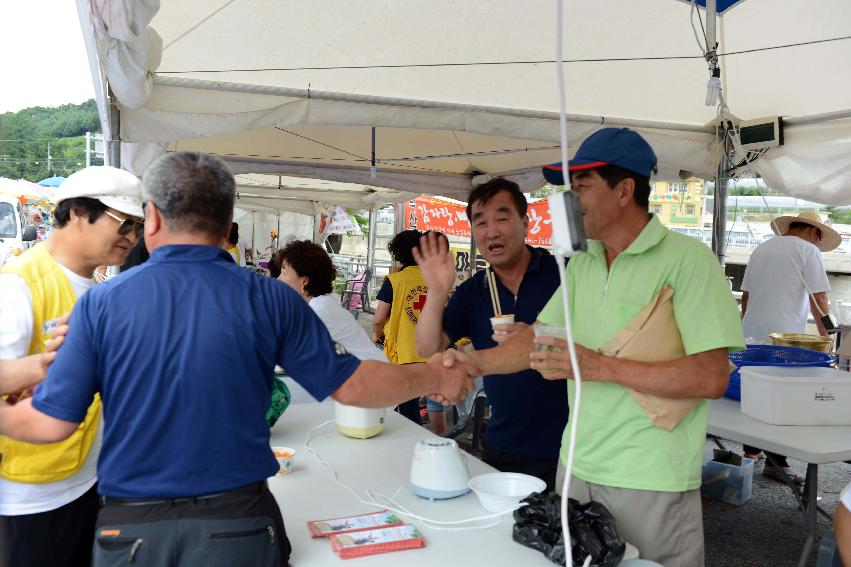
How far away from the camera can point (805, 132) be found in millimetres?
4246

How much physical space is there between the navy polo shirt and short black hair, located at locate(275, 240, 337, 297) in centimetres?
170

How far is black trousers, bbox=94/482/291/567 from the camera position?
1.23m

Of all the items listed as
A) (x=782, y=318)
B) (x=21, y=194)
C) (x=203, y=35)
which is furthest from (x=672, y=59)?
(x=21, y=194)

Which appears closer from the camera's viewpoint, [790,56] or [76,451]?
[76,451]

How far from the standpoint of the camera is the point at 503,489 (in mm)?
1849

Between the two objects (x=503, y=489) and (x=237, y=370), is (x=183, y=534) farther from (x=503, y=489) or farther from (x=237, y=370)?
(x=503, y=489)

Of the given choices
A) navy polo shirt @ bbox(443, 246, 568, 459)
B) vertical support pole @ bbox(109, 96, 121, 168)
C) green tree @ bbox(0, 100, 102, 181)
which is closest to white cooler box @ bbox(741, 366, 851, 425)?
navy polo shirt @ bbox(443, 246, 568, 459)

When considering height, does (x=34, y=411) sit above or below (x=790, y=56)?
below

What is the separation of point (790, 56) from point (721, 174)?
99cm

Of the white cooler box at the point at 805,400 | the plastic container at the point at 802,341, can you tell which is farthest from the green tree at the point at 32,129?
the plastic container at the point at 802,341

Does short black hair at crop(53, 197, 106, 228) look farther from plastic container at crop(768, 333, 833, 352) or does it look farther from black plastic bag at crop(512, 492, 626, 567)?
plastic container at crop(768, 333, 833, 352)

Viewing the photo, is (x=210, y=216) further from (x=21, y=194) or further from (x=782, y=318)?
(x=21, y=194)

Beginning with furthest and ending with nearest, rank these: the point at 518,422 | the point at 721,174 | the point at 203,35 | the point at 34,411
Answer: the point at 721,174 < the point at 203,35 < the point at 518,422 < the point at 34,411

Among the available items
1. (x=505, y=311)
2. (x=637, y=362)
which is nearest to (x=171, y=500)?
(x=637, y=362)
